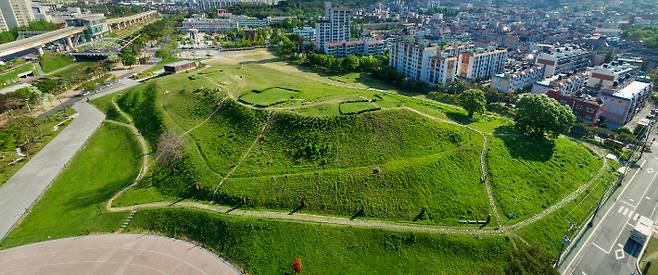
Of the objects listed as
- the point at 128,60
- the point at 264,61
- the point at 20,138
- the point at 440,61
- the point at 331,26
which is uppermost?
the point at 331,26

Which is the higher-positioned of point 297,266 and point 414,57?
point 414,57

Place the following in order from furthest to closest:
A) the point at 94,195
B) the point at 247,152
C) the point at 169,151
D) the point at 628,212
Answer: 1. the point at 169,151
2. the point at 247,152
3. the point at 628,212
4. the point at 94,195

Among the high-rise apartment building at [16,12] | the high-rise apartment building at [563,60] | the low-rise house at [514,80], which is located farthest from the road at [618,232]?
the high-rise apartment building at [16,12]

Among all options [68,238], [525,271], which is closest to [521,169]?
[525,271]

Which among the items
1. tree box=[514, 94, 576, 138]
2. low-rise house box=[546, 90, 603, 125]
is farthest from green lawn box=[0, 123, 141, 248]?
low-rise house box=[546, 90, 603, 125]

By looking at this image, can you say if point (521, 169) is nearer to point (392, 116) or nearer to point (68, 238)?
point (392, 116)

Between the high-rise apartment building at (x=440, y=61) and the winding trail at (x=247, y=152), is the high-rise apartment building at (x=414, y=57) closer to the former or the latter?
the high-rise apartment building at (x=440, y=61)

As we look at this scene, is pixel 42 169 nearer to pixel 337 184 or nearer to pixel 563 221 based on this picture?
pixel 337 184

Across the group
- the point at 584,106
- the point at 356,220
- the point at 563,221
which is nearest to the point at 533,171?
the point at 563,221
